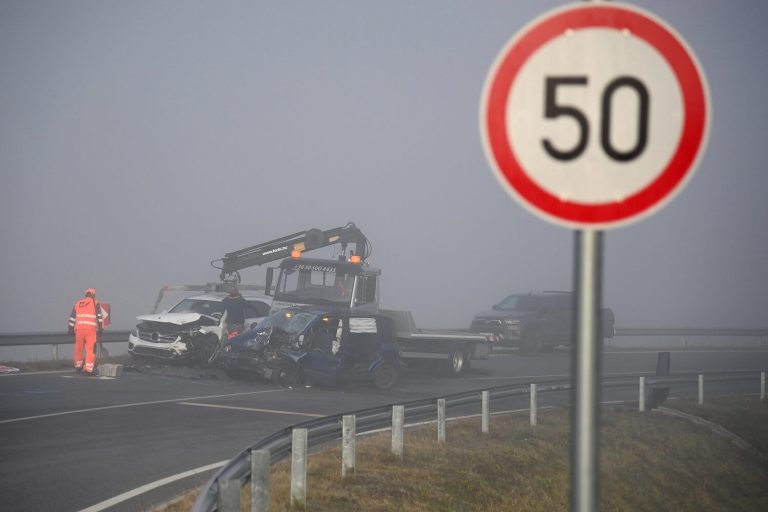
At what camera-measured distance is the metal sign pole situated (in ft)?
10.1

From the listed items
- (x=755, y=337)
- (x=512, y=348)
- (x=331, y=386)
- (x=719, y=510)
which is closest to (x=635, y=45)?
(x=719, y=510)

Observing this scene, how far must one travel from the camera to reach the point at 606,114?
3.14m

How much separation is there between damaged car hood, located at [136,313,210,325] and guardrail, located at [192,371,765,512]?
9446 mm

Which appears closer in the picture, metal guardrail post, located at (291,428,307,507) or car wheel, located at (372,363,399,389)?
metal guardrail post, located at (291,428,307,507)

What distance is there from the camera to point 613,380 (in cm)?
2291

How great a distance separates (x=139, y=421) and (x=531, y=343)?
68.6ft

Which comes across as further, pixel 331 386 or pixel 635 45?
pixel 331 386

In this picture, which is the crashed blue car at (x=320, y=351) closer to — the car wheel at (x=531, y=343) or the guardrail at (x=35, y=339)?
the guardrail at (x=35, y=339)

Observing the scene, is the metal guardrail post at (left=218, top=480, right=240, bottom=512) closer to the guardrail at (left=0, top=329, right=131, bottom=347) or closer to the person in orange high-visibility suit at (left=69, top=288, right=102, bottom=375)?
the person in orange high-visibility suit at (left=69, top=288, right=102, bottom=375)

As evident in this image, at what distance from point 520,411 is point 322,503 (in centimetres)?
975

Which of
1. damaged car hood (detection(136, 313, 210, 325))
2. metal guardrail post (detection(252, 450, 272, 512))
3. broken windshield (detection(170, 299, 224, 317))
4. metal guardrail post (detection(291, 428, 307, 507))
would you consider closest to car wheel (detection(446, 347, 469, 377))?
broken windshield (detection(170, 299, 224, 317))

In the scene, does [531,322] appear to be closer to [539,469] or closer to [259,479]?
[539,469]

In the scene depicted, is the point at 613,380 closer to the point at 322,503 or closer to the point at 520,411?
the point at 520,411

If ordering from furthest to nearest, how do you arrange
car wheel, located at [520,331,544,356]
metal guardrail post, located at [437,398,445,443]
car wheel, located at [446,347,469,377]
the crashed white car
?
car wheel, located at [520,331,544,356], car wheel, located at [446,347,469,377], the crashed white car, metal guardrail post, located at [437,398,445,443]
